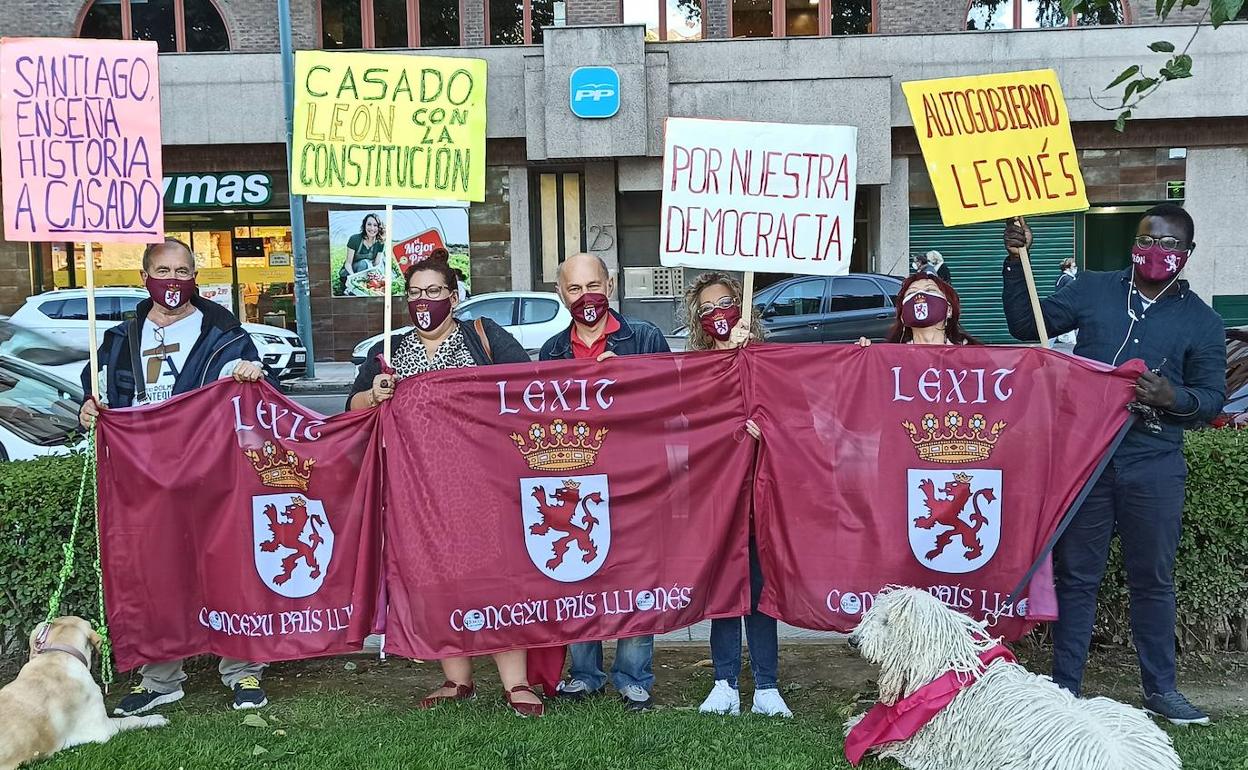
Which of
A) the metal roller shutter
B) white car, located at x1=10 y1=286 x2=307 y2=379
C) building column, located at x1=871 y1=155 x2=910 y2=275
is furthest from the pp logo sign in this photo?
white car, located at x1=10 y1=286 x2=307 y2=379

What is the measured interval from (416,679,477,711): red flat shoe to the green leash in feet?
4.58

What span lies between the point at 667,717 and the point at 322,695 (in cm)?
170

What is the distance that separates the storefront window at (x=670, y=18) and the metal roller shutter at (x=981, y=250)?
6.27 metres

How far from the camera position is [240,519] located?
189 inches

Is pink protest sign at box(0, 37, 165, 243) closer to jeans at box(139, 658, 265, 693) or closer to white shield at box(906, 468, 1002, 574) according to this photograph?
jeans at box(139, 658, 265, 693)

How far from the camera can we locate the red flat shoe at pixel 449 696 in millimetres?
4789

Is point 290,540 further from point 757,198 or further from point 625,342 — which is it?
point 757,198

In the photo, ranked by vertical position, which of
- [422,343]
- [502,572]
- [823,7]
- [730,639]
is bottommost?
[730,639]

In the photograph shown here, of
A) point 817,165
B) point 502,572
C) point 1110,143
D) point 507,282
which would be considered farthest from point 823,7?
point 502,572

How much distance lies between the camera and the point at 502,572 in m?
4.71

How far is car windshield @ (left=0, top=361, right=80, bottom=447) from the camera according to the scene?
864 cm

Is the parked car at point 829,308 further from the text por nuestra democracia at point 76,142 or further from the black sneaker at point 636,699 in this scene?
the text por nuestra democracia at point 76,142

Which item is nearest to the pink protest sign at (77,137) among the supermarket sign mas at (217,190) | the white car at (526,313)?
the white car at (526,313)

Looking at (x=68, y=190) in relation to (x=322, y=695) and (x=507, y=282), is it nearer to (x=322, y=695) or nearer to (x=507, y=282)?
(x=322, y=695)
